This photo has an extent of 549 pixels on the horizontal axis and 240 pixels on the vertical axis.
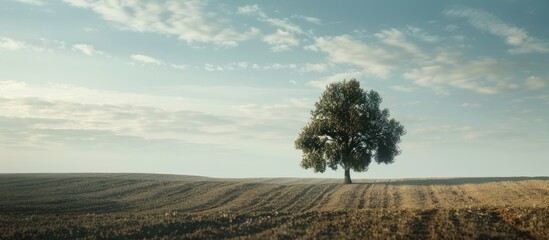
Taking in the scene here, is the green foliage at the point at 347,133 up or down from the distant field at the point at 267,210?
up

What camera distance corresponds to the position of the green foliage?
57125 millimetres

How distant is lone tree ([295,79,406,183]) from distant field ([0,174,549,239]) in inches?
179

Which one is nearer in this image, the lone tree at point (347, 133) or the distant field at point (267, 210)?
the distant field at point (267, 210)

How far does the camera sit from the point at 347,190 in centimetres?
5025

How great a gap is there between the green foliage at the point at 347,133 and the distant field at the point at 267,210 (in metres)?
4.54

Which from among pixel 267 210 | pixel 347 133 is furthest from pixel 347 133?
pixel 267 210

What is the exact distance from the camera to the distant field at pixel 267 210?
21844mm

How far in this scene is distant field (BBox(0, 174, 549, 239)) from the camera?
21.8 m

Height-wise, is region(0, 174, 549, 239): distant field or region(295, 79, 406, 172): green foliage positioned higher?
region(295, 79, 406, 172): green foliage

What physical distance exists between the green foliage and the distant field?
4537 millimetres

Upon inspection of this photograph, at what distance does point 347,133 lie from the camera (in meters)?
57.6

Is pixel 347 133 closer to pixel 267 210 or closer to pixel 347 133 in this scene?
pixel 347 133

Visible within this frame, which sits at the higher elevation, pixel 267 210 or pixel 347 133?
pixel 347 133

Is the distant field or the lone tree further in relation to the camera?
the lone tree
